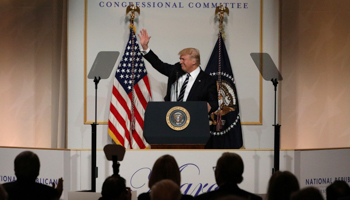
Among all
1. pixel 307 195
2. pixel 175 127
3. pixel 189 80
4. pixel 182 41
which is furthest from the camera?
pixel 182 41

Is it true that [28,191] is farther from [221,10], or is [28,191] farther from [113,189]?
[221,10]

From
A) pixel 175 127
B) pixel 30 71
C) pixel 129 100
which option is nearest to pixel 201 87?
pixel 129 100

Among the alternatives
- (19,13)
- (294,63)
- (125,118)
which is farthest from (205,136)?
(19,13)

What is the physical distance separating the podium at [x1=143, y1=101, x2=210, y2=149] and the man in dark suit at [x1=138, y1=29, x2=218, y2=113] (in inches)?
38.3

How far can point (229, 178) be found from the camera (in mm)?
2629

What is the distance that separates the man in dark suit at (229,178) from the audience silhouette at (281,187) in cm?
40

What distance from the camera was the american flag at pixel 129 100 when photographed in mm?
6281

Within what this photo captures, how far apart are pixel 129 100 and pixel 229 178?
12.8ft

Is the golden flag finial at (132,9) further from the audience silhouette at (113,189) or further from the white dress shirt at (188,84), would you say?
the audience silhouette at (113,189)

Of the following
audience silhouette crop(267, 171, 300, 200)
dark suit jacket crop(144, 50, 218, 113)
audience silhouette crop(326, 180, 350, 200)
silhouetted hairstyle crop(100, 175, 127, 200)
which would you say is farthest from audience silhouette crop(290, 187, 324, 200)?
dark suit jacket crop(144, 50, 218, 113)

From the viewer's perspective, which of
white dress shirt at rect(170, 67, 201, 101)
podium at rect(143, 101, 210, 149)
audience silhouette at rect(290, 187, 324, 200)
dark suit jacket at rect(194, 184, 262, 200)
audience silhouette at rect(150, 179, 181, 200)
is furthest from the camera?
white dress shirt at rect(170, 67, 201, 101)

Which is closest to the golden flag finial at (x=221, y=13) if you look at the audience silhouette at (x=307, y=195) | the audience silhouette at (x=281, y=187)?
the audience silhouette at (x=281, y=187)

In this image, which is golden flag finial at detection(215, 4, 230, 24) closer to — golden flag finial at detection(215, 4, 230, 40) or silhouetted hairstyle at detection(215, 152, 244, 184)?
golden flag finial at detection(215, 4, 230, 40)

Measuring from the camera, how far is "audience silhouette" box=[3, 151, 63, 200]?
2.61m
